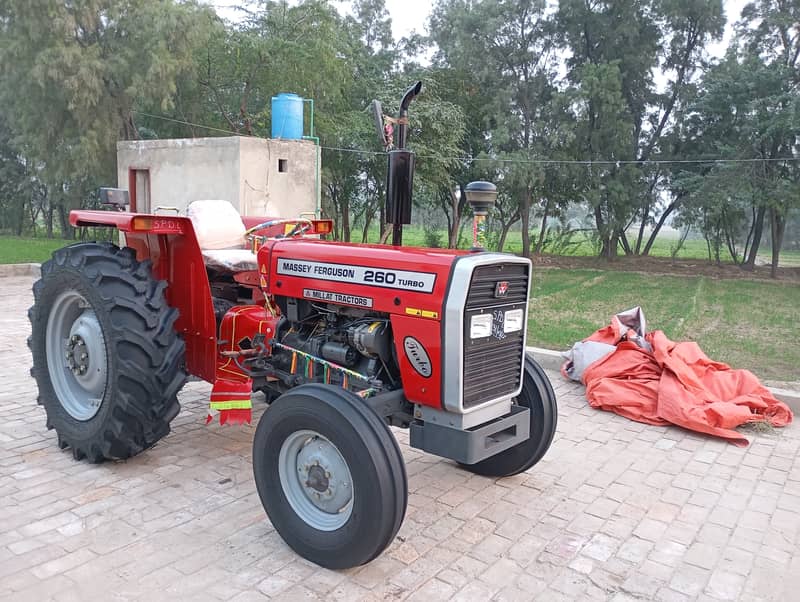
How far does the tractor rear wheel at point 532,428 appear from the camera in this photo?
3.50 meters

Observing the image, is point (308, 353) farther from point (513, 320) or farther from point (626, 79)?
point (626, 79)

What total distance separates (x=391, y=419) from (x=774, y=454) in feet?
9.03

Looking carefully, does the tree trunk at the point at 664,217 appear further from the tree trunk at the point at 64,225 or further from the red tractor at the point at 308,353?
the tree trunk at the point at 64,225

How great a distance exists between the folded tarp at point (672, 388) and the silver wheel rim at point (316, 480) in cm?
288

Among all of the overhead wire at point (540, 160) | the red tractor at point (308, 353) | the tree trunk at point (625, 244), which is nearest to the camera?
the red tractor at point (308, 353)

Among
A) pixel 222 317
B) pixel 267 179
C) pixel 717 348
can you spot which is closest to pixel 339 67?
pixel 267 179

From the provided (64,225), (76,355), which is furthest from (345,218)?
(76,355)

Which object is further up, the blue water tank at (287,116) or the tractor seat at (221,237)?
the blue water tank at (287,116)

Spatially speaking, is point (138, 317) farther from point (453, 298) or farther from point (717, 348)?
point (717, 348)

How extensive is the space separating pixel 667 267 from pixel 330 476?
18.8 meters

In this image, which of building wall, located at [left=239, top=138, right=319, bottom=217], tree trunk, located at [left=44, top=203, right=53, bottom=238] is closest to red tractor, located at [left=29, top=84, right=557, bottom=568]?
building wall, located at [left=239, top=138, right=319, bottom=217]

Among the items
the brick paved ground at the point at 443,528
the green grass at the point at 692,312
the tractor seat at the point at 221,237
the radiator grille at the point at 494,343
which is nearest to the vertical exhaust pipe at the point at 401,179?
the radiator grille at the point at 494,343

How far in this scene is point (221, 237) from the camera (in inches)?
165

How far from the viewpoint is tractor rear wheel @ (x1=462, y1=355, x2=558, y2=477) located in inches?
138
